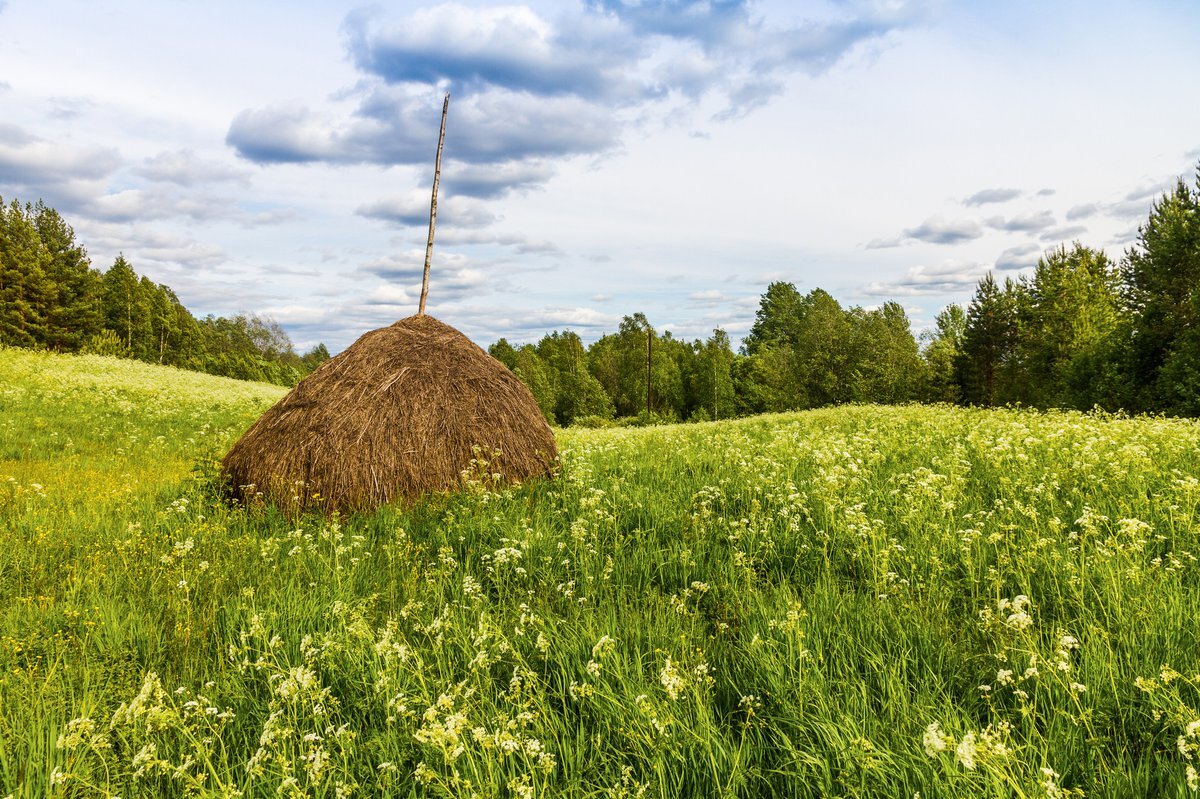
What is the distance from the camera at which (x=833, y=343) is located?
65.1 meters

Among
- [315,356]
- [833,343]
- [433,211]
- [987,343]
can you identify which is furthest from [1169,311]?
[315,356]

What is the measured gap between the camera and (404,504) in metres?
7.60

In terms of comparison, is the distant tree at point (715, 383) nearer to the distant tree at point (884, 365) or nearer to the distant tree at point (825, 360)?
the distant tree at point (825, 360)

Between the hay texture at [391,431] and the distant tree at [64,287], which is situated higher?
the distant tree at [64,287]

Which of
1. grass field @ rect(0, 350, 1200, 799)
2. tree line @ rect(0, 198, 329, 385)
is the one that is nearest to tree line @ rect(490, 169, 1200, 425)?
grass field @ rect(0, 350, 1200, 799)

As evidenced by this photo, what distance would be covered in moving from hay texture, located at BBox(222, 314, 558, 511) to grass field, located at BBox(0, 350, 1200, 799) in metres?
0.55

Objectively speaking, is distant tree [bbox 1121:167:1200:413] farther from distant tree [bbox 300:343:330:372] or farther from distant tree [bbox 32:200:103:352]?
distant tree [bbox 300:343:330:372]

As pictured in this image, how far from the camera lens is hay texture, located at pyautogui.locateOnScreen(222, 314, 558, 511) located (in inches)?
302

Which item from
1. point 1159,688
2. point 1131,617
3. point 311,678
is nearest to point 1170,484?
point 1131,617

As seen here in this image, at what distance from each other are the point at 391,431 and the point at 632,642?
537cm

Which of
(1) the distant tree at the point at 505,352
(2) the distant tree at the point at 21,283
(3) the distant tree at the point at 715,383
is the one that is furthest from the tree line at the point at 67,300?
(3) the distant tree at the point at 715,383

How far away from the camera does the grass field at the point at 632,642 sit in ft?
8.95

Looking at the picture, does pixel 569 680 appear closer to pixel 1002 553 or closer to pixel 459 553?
pixel 459 553

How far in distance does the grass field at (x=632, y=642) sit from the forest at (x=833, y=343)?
12295mm
